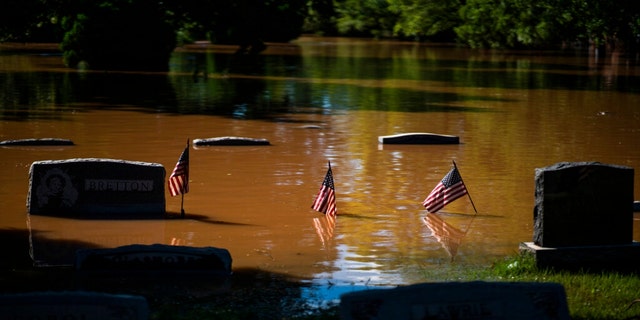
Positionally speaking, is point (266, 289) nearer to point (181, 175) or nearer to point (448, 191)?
point (181, 175)

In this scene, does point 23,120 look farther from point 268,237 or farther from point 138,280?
point 138,280

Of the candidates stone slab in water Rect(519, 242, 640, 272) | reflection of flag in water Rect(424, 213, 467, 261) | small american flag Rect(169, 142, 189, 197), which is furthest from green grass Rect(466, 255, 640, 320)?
small american flag Rect(169, 142, 189, 197)

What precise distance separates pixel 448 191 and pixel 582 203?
4340 millimetres

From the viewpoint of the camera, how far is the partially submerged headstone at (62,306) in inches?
279

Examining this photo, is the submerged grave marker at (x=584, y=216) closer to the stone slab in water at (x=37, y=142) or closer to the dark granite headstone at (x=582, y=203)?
the dark granite headstone at (x=582, y=203)

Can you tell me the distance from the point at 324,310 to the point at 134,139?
16.0 metres

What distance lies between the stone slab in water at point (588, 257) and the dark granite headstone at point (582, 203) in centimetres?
13

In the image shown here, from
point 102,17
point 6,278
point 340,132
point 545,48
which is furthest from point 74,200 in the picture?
point 545,48

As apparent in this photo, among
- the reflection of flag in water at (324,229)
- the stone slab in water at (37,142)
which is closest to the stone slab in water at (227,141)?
the stone slab in water at (37,142)

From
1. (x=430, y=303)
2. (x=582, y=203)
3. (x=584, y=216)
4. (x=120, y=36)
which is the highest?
(x=120, y=36)

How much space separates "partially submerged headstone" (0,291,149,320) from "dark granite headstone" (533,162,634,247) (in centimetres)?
655

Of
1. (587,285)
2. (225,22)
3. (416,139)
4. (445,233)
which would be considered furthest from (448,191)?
(225,22)

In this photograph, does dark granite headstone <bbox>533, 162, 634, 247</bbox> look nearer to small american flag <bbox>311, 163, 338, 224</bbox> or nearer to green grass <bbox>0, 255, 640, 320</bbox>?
green grass <bbox>0, 255, 640, 320</bbox>

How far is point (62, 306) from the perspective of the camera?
7.12 m
